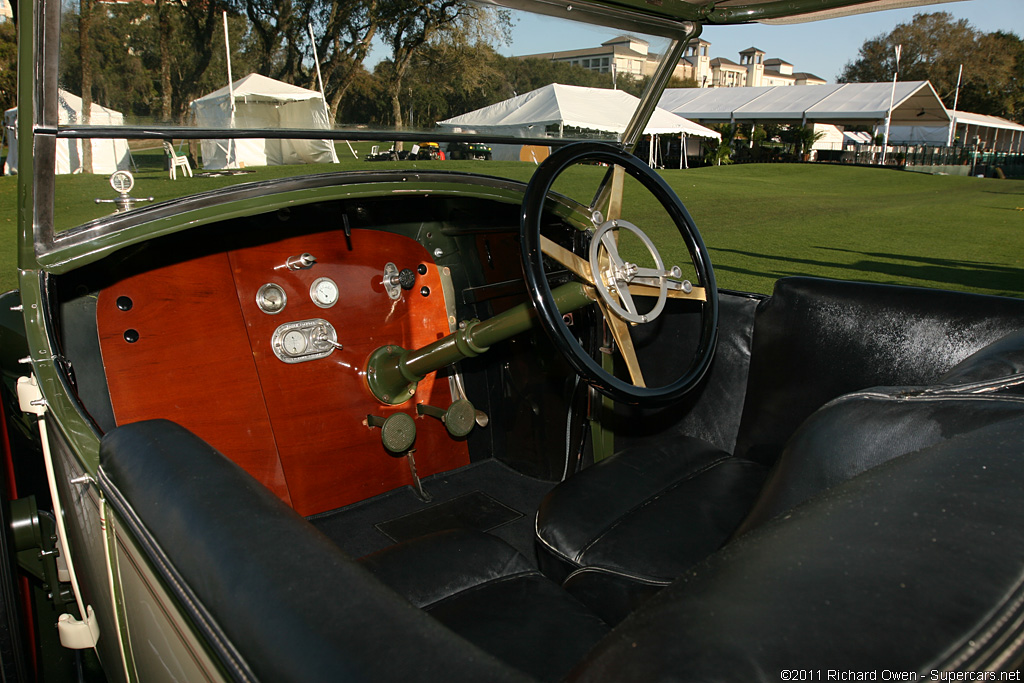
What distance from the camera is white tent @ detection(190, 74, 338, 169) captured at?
62.2 inches

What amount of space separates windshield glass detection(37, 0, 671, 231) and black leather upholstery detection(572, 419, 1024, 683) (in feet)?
4.63

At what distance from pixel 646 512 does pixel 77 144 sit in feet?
5.00

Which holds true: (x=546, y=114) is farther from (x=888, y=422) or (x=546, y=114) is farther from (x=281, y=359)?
(x=888, y=422)

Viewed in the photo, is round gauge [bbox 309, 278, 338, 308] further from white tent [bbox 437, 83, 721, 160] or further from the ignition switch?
white tent [bbox 437, 83, 721, 160]

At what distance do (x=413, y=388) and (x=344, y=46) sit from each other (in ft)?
3.94

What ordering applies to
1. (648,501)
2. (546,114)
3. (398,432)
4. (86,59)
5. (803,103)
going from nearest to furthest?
(86,59) < (648,501) < (546,114) < (398,432) < (803,103)

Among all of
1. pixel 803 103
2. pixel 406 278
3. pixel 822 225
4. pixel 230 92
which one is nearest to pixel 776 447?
pixel 406 278

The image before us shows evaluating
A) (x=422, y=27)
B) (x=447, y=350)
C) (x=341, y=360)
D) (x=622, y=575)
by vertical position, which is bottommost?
(x=622, y=575)

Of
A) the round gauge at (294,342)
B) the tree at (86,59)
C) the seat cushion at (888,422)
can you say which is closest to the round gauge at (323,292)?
the round gauge at (294,342)

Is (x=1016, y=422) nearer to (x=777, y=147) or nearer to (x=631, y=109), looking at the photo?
(x=631, y=109)

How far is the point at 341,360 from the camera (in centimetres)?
236

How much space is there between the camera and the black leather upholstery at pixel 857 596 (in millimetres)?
473

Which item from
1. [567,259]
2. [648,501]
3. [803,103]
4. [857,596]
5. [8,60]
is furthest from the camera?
[803,103]

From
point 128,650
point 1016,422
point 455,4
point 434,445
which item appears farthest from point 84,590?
point 1016,422
